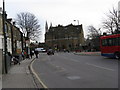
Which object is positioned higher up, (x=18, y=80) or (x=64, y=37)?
(x=64, y=37)

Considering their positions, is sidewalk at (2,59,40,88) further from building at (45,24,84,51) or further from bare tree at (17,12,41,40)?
building at (45,24,84,51)

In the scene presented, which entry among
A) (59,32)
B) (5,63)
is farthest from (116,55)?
(59,32)

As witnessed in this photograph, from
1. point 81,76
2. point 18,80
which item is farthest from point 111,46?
point 18,80

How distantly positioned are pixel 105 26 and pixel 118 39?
111 ft

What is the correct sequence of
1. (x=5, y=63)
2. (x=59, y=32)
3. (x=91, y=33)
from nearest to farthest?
1. (x=5, y=63)
2. (x=91, y=33)
3. (x=59, y=32)

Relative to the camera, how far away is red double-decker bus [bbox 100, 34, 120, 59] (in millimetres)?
29367

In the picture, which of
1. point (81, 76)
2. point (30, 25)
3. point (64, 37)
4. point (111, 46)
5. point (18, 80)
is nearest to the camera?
point (18, 80)

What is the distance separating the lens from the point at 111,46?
1195 inches

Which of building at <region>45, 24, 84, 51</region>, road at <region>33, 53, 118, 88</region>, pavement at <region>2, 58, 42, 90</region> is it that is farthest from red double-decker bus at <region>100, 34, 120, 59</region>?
building at <region>45, 24, 84, 51</region>

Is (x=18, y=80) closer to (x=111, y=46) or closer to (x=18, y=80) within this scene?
(x=18, y=80)

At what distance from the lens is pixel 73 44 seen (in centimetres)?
12862

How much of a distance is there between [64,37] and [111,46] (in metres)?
105

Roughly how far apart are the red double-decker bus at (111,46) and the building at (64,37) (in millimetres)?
93585

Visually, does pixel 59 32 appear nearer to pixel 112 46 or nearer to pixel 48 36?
pixel 48 36
